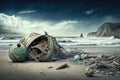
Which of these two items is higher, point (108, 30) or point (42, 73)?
point (108, 30)

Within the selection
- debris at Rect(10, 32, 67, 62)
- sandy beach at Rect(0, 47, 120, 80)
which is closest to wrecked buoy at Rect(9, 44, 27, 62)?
debris at Rect(10, 32, 67, 62)

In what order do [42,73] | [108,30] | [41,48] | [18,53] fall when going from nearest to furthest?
[42,73], [18,53], [41,48], [108,30]

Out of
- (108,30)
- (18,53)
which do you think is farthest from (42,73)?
(108,30)

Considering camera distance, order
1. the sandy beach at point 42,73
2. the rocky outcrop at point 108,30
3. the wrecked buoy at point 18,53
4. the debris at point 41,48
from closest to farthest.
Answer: the sandy beach at point 42,73
the wrecked buoy at point 18,53
the debris at point 41,48
the rocky outcrop at point 108,30

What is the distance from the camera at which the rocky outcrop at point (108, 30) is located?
2748 cm

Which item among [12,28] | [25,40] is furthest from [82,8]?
[25,40]

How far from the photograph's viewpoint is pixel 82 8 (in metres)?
26.0

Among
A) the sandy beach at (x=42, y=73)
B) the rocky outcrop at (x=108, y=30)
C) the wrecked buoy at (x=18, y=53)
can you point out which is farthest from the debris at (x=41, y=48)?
the rocky outcrop at (x=108, y=30)

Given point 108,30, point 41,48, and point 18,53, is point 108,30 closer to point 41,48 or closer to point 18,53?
point 41,48

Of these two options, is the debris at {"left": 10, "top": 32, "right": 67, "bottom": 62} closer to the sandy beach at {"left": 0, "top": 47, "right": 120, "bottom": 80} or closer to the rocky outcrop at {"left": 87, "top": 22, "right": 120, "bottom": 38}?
the sandy beach at {"left": 0, "top": 47, "right": 120, "bottom": 80}

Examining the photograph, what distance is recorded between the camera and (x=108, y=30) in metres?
30.3

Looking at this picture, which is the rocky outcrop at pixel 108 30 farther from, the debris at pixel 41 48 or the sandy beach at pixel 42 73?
the sandy beach at pixel 42 73

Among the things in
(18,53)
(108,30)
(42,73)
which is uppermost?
(108,30)

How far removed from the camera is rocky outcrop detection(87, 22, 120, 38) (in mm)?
27484
